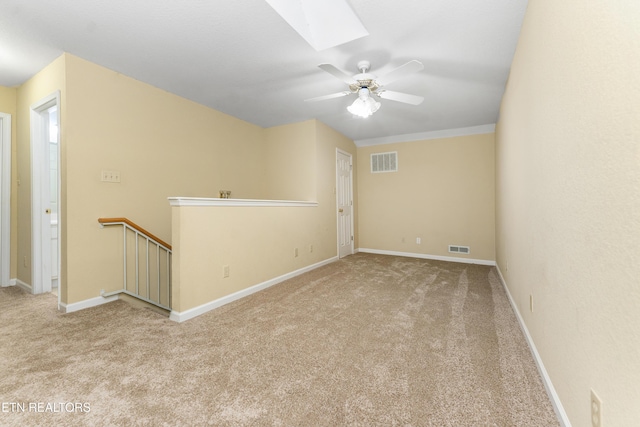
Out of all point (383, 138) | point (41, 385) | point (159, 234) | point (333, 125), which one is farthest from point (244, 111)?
point (41, 385)

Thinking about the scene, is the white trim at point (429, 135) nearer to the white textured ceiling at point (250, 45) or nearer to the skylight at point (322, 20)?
the white textured ceiling at point (250, 45)

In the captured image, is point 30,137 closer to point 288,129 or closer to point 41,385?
point 41,385

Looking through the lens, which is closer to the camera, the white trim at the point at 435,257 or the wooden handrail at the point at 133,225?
the wooden handrail at the point at 133,225

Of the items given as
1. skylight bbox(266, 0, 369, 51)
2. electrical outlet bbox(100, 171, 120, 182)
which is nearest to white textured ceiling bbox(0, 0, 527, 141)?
skylight bbox(266, 0, 369, 51)

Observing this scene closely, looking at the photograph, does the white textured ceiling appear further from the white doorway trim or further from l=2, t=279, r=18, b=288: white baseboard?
l=2, t=279, r=18, b=288: white baseboard

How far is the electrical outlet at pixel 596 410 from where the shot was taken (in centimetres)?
85

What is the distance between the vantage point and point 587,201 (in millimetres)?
964

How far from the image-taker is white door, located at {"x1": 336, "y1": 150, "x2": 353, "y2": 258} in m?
4.92

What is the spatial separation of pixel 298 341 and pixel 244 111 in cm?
323

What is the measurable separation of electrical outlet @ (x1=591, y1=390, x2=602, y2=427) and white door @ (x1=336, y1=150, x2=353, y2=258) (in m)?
4.03

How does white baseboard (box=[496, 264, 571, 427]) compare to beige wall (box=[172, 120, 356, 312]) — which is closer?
white baseboard (box=[496, 264, 571, 427])

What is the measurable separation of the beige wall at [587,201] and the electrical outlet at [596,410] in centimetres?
3

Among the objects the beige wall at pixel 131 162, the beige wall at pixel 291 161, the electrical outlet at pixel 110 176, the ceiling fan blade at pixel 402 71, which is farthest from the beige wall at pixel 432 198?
the electrical outlet at pixel 110 176

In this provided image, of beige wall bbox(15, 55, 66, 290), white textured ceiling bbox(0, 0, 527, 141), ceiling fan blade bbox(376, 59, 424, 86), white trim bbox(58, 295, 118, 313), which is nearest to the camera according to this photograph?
white textured ceiling bbox(0, 0, 527, 141)
